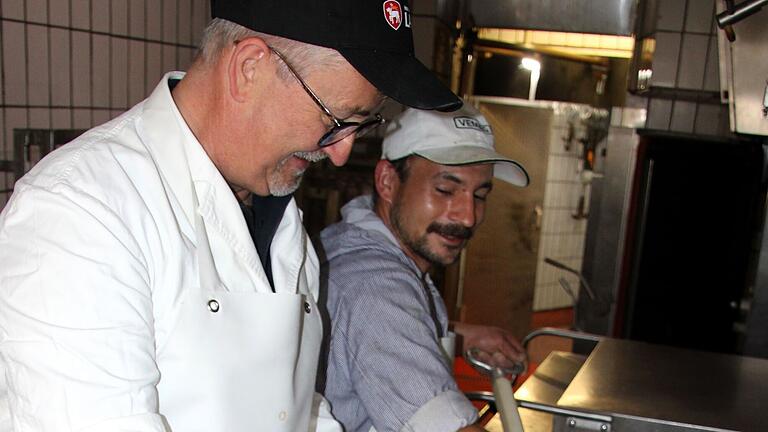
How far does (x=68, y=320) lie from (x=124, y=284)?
0.08 meters

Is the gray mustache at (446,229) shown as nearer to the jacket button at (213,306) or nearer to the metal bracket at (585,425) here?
the metal bracket at (585,425)

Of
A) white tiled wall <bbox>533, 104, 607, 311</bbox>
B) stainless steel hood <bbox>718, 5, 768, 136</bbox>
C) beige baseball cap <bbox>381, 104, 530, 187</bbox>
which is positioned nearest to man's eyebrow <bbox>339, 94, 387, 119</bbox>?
beige baseball cap <bbox>381, 104, 530, 187</bbox>

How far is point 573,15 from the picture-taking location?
253 centimetres

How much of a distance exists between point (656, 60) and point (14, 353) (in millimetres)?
2544

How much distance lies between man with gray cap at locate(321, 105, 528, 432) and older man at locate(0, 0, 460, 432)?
226mm

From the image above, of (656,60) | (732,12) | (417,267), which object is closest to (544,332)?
(417,267)

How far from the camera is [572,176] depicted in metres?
5.21

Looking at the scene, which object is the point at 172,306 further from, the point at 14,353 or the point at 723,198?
the point at 723,198

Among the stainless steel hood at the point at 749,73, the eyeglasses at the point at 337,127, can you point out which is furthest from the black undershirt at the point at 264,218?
the stainless steel hood at the point at 749,73

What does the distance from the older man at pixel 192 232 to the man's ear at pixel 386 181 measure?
596 millimetres

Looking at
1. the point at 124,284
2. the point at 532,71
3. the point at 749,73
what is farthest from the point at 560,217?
the point at 124,284

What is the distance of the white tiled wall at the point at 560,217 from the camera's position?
5.08 meters

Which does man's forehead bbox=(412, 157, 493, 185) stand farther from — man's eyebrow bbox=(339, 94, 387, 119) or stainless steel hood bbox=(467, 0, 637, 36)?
stainless steel hood bbox=(467, 0, 637, 36)

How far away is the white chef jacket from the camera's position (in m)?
0.79
